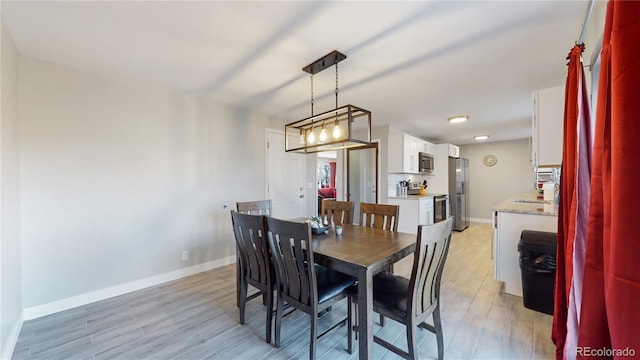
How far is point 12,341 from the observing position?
1888 mm

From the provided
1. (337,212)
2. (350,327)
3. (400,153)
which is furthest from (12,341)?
(400,153)

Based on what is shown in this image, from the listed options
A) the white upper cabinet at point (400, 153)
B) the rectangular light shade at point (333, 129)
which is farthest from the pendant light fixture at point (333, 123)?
the white upper cabinet at point (400, 153)

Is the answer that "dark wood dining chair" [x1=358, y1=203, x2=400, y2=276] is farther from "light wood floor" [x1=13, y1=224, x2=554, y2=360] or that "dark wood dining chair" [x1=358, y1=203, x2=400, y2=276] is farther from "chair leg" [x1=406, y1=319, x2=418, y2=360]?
"chair leg" [x1=406, y1=319, x2=418, y2=360]

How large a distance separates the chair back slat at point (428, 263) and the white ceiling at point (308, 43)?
1.41 meters

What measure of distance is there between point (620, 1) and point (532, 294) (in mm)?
2519

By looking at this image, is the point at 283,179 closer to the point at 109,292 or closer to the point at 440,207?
the point at 109,292

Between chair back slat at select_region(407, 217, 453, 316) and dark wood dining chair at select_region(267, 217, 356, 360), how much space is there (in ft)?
1.76

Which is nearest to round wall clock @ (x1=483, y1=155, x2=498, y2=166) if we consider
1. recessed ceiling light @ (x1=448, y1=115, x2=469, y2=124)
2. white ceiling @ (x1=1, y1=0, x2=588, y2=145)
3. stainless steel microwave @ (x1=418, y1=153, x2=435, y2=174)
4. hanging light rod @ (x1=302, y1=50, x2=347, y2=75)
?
stainless steel microwave @ (x1=418, y1=153, x2=435, y2=174)

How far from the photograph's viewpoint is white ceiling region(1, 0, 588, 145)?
1.69 m

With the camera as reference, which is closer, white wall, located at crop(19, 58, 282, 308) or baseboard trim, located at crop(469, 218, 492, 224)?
white wall, located at crop(19, 58, 282, 308)

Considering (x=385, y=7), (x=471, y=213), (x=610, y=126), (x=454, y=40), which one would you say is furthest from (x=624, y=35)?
(x=471, y=213)

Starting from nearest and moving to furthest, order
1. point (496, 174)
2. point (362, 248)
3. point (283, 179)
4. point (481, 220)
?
point (362, 248), point (283, 179), point (496, 174), point (481, 220)

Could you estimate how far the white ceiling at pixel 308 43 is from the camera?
1.69 m

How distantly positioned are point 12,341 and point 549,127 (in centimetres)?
478
